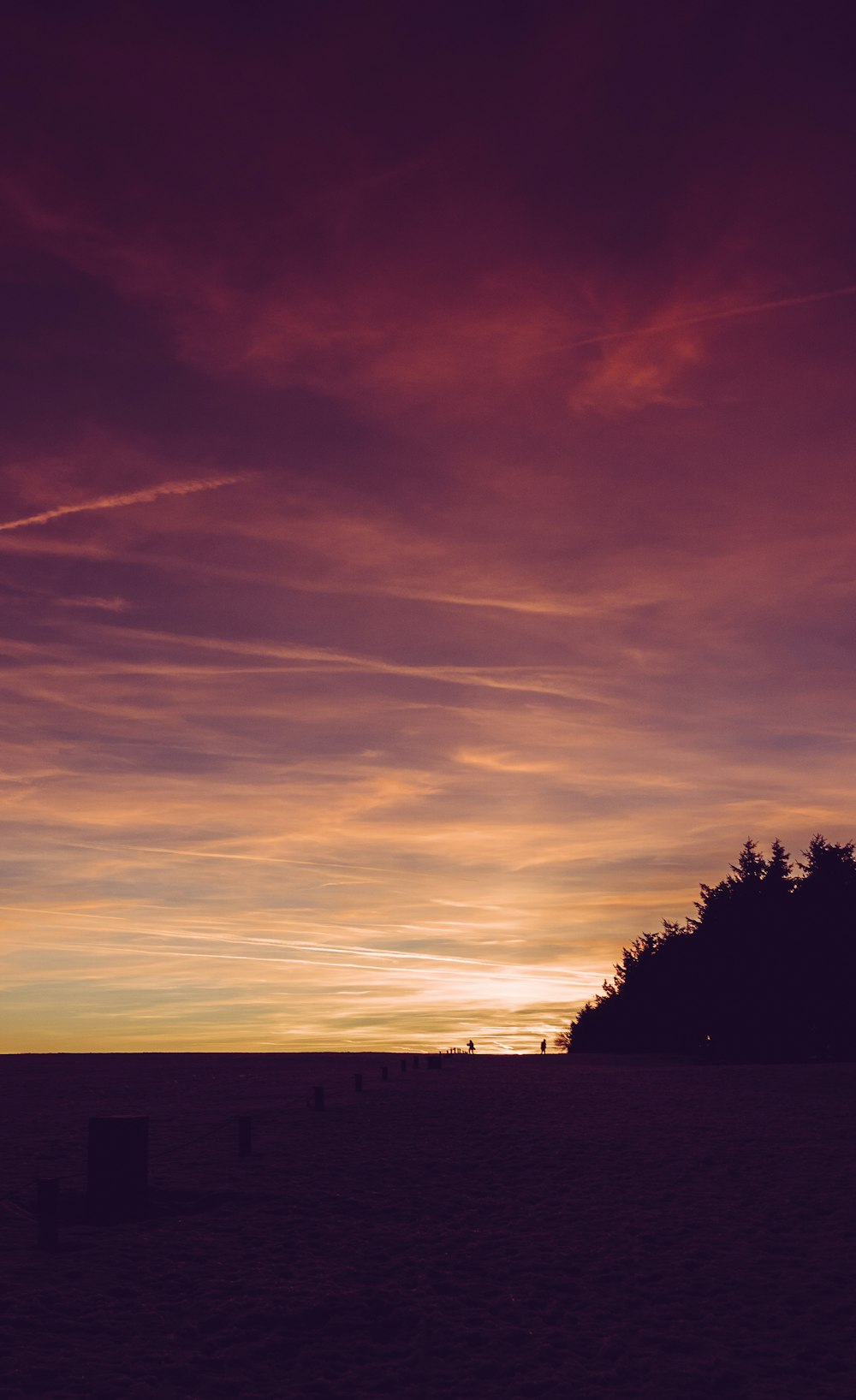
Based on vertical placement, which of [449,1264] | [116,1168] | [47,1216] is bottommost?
[449,1264]

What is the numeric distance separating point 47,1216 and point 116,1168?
217cm

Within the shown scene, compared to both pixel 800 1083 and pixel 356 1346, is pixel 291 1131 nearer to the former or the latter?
pixel 356 1346

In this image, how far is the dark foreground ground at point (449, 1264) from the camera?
9.88m

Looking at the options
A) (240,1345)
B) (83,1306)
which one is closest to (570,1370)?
(240,1345)

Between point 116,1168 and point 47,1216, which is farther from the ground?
point 116,1168

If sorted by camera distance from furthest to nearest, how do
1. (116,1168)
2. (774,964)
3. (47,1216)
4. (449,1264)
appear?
1. (774,964)
2. (116,1168)
3. (47,1216)
4. (449,1264)

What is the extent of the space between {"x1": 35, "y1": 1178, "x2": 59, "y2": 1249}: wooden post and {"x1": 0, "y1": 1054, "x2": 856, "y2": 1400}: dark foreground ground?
0.17 m

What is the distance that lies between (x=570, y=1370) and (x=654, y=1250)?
4314 mm

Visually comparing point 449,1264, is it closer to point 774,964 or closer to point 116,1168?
point 116,1168

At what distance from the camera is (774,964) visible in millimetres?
60438

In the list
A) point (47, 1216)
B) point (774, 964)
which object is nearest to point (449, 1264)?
point (47, 1216)

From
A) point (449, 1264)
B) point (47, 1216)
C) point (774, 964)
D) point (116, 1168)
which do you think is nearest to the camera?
point (449, 1264)

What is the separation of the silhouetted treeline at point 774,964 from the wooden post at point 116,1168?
49952 millimetres

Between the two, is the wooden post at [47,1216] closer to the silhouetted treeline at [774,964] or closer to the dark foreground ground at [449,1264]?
the dark foreground ground at [449,1264]
